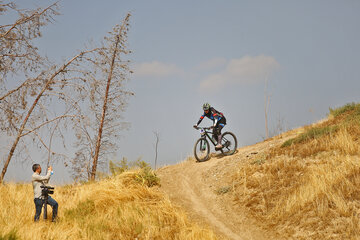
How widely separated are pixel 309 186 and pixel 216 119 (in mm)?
6511

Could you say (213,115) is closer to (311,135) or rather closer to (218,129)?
(218,129)

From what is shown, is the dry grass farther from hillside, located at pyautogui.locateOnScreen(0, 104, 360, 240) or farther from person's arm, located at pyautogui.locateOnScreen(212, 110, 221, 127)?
person's arm, located at pyautogui.locateOnScreen(212, 110, 221, 127)

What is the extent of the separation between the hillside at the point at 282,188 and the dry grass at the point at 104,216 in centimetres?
137

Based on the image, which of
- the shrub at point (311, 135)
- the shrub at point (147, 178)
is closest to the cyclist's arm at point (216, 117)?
the shrub at point (311, 135)

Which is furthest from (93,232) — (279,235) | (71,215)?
(279,235)

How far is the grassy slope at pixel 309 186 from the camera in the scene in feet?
30.8

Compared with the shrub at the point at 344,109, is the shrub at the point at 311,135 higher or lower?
lower

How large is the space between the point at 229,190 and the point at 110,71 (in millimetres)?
9507

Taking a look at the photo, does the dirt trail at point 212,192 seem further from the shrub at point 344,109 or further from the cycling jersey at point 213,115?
the shrub at point 344,109

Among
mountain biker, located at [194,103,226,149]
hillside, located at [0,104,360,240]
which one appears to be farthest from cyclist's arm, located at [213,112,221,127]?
hillside, located at [0,104,360,240]

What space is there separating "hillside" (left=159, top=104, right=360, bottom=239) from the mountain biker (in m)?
1.26

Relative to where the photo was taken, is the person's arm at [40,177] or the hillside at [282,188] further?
the hillside at [282,188]

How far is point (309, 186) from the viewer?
10805 mm

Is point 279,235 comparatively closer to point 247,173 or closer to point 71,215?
point 247,173
